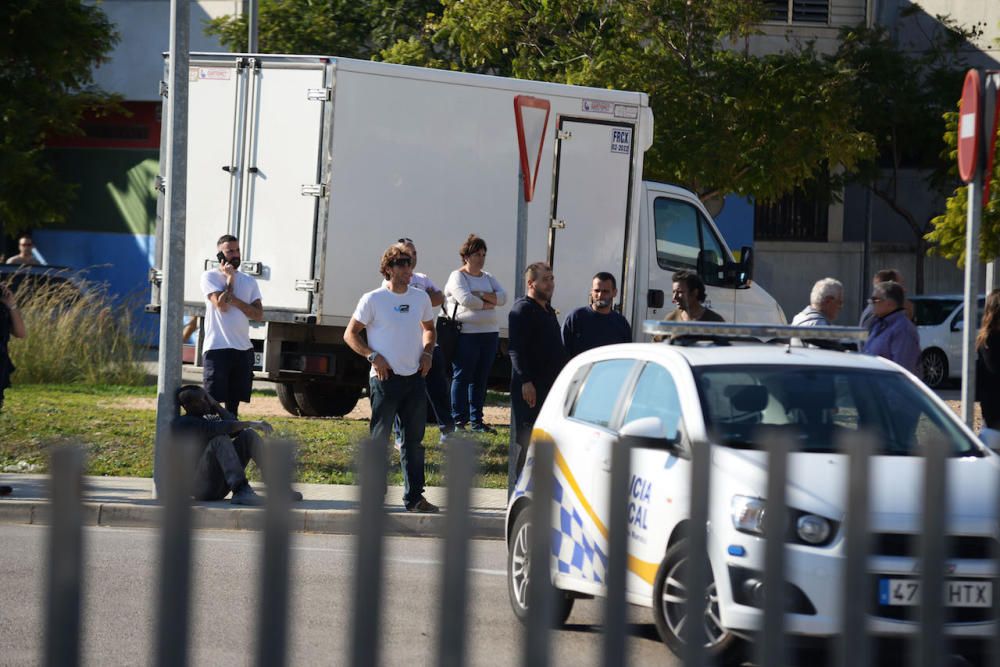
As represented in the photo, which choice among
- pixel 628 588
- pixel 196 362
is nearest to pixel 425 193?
pixel 196 362

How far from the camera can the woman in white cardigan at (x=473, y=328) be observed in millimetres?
14094

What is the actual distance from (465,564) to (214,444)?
8.97 meters

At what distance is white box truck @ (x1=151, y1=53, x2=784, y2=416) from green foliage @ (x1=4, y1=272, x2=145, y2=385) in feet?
16.1

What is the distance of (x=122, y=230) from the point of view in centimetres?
3139

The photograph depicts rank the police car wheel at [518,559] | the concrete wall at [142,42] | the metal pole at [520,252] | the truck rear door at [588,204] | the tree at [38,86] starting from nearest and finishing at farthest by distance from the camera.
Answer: the police car wheel at [518,559]
the metal pole at [520,252]
the truck rear door at [588,204]
the tree at [38,86]
the concrete wall at [142,42]

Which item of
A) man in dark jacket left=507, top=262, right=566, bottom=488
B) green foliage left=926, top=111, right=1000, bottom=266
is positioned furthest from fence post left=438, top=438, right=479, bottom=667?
green foliage left=926, top=111, right=1000, bottom=266

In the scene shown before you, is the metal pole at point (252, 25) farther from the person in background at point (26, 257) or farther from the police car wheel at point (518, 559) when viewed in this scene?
the police car wheel at point (518, 559)

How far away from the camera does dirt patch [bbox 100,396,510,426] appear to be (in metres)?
16.8

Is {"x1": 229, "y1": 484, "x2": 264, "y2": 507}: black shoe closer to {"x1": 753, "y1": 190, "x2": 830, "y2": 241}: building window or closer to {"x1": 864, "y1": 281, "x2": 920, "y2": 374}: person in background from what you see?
{"x1": 864, "y1": 281, "x2": 920, "y2": 374}: person in background

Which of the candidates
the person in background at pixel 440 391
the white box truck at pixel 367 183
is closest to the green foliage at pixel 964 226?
the white box truck at pixel 367 183

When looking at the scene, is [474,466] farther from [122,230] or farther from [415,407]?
[122,230]

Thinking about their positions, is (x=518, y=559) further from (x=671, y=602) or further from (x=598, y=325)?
(x=598, y=325)

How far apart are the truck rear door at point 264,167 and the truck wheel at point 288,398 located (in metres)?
2.27

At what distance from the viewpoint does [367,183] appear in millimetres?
14562
